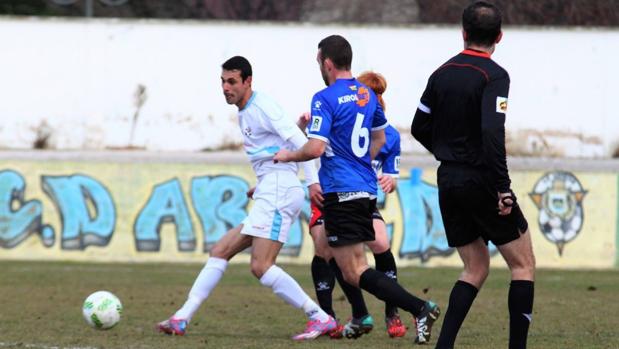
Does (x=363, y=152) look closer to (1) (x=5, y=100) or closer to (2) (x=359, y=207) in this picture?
(2) (x=359, y=207)

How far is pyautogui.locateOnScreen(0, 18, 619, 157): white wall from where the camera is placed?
954 inches

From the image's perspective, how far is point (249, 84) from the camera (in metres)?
8.77

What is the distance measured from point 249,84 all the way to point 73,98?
646 inches

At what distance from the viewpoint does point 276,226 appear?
8.62 m

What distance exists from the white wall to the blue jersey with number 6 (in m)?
16.0

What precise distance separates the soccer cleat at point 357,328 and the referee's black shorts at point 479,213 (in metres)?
2.01

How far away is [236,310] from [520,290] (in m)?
4.53

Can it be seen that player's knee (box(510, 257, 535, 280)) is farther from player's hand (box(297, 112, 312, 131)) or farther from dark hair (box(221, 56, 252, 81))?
dark hair (box(221, 56, 252, 81))

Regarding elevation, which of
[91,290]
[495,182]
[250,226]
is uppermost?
[495,182]

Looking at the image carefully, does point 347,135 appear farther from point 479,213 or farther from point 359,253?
point 479,213

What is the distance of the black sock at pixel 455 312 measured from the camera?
6.84m

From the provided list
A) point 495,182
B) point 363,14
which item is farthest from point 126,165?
point 495,182

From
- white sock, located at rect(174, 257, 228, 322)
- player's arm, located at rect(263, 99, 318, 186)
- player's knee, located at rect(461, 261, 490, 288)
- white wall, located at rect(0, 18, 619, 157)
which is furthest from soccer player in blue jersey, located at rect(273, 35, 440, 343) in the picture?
white wall, located at rect(0, 18, 619, 157)

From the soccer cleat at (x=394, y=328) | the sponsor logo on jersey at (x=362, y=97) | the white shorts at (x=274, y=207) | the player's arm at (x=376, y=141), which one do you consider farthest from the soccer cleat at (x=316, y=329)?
the sponsor logo on jersey at (x=362, y=97)
